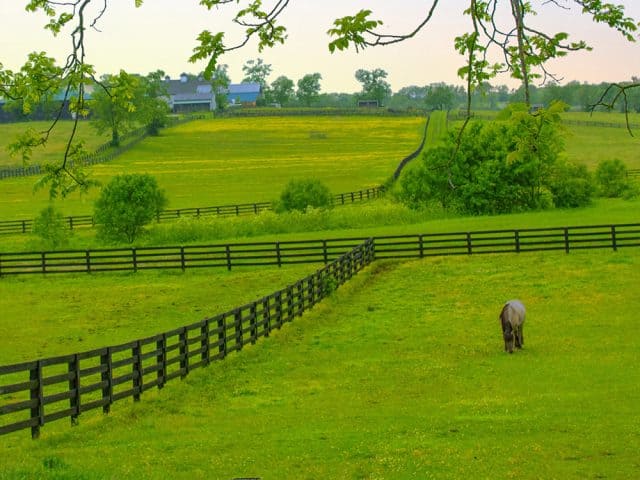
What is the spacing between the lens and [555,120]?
19.7 ft

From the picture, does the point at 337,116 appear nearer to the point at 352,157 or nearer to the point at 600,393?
the point at 352,157

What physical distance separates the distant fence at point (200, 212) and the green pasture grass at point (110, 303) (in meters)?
23.7

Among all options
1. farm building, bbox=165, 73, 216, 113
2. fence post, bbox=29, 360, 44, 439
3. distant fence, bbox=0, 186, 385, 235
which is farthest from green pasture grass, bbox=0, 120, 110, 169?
fence post, bbox=29, 360, 44, 439

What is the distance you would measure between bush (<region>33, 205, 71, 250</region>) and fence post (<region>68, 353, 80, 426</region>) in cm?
3990

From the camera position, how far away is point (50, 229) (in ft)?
177

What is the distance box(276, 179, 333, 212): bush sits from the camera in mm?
62969

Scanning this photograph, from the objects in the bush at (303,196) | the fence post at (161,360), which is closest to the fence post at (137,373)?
the fence post at (161,360)

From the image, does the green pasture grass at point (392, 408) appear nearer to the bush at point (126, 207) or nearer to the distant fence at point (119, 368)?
the distant fence at point (119, 368)

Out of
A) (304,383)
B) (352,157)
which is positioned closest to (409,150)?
(352,157)

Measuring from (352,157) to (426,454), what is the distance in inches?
4168

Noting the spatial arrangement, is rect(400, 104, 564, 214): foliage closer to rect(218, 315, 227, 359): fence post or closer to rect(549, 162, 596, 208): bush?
rect(549, 162, 596, 208): bush

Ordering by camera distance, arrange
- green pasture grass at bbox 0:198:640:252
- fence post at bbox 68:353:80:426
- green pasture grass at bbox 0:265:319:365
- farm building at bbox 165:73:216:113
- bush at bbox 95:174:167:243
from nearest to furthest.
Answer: fence post at bbox 68:353:80:426 < green pasture grass at bbox 0:265:319:365 < green pasture grass at bbox 0:198:640:252 < bush at bbox 95:174:167:243 < farm building at bbox 165:73:216:113

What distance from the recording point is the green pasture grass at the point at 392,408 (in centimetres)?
1148

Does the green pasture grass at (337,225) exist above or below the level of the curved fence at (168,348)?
below
